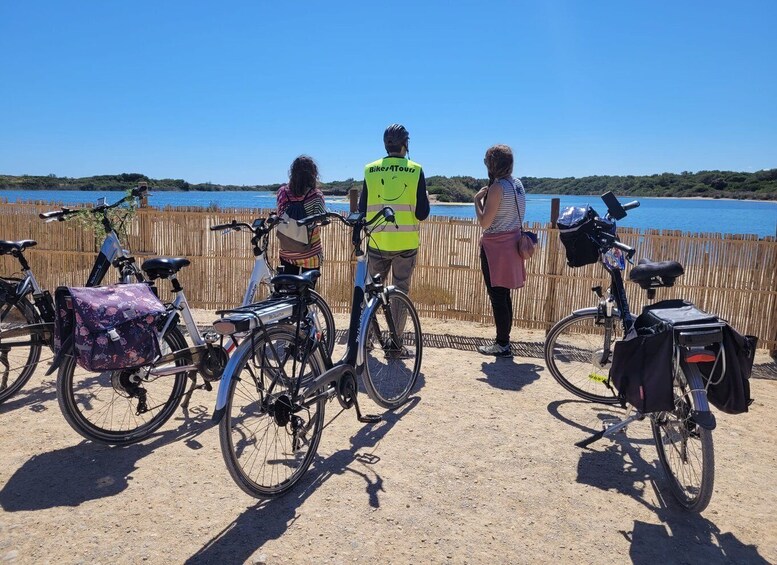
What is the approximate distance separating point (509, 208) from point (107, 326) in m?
3.68

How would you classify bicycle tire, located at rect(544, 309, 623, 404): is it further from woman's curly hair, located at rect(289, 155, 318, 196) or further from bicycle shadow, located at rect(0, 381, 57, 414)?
bicycle shadow, located at rect(0, 381, 57, 414)

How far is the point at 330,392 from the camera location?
327 centimetres

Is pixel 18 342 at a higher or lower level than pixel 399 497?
higher

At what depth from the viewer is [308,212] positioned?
15.9 feet

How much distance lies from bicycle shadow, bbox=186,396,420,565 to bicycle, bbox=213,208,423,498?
3.5 inches

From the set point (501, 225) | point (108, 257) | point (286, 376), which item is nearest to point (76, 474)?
point (286, 376)

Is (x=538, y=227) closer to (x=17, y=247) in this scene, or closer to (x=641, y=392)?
(x=641, y=392)

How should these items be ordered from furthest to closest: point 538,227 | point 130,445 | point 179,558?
point 538,227
point 130,445
point 179,558

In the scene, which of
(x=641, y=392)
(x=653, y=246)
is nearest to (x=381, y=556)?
(x=641, y=392)

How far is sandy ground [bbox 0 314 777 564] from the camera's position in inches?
101

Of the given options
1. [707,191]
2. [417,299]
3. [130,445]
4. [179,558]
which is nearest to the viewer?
[179,558]

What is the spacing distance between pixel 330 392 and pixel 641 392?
1.65 m

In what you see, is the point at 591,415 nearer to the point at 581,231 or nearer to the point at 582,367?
the point at 582,367

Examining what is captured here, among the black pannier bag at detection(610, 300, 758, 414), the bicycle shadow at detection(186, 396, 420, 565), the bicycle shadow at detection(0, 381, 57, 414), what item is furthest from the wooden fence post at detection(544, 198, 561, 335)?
the bicycle shadow at detection(0, 381, 57, 414)
